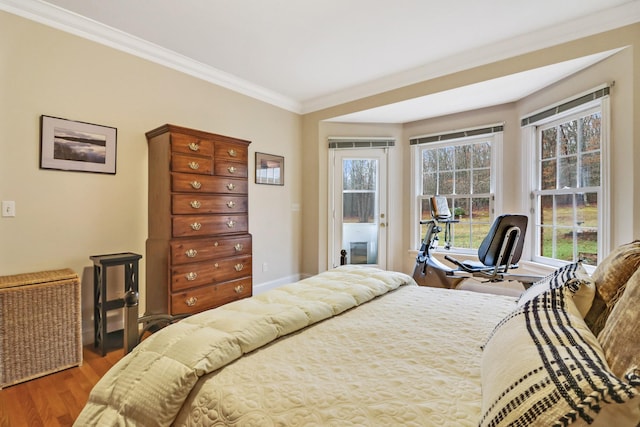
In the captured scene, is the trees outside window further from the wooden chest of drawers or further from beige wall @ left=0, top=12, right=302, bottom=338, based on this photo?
beige wall @ left=0, top=12, right=302, bottom=338

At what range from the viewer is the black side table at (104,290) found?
246cm

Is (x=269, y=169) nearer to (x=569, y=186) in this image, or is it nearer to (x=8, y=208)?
(x=8, y=208)

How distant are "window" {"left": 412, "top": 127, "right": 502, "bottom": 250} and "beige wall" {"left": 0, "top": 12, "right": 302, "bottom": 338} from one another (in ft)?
9.28

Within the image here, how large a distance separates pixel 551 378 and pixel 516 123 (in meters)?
3.82

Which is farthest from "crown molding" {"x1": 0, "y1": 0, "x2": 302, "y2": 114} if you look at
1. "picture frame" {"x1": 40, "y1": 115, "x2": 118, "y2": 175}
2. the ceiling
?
"picture frame" {"x1": 40, "y1": 115, "x2": 118, "y2": 175}

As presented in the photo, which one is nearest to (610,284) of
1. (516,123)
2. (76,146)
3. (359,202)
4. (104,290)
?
(104,290)

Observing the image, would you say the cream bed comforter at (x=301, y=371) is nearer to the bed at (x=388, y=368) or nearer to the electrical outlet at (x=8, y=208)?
the bed at (x=388, y=368)

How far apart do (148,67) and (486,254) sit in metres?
3.76

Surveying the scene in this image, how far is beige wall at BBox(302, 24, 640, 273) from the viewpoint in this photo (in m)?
2.46

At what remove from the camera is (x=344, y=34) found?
2838mm

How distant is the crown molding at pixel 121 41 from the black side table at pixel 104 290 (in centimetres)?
184

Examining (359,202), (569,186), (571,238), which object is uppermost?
(569,186)

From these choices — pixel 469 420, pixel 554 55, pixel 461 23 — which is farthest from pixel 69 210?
pixel 554 55

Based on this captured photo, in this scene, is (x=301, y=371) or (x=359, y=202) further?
(x=359, y=202)
